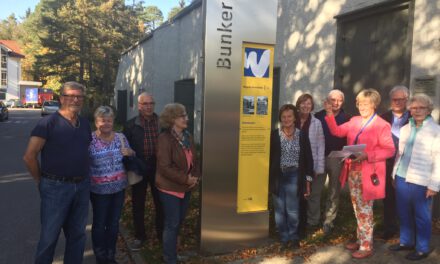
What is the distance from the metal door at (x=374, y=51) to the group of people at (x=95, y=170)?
3880mm

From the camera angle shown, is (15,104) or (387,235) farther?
(15,104)

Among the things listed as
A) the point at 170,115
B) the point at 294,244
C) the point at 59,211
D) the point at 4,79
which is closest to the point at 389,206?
the point at 294,244

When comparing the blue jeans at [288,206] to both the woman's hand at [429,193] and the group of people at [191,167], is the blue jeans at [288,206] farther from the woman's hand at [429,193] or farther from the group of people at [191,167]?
the woman's hand at [429,193]

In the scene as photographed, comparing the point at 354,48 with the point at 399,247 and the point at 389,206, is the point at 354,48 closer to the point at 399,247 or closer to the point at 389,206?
the point at 389,206

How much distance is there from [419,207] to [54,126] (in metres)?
3.64

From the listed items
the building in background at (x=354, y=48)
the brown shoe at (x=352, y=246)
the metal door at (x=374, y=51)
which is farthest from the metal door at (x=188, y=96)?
the brown shoe at (x=352, y=246)

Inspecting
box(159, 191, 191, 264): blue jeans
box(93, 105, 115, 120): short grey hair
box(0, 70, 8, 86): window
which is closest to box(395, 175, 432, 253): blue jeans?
box(159, 191, 191, 264): blue jeans

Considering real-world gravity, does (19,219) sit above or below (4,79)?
below

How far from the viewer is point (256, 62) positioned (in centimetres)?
456

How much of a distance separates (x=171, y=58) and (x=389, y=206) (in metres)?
13.1

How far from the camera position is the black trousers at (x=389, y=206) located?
181 inches

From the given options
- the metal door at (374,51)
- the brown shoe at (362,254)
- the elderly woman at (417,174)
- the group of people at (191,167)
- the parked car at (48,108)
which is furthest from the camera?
the parked car at (48,108)

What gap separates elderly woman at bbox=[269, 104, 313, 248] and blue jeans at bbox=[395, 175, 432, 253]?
100cm

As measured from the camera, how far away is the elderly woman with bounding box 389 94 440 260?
378cm
